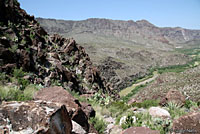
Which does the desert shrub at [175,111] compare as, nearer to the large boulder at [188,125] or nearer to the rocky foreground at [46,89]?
the rocky foreground at [46,89]

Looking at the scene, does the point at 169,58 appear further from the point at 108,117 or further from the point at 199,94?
the point at 108,117

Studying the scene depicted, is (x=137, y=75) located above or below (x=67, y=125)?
below

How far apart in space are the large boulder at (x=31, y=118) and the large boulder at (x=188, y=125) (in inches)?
103

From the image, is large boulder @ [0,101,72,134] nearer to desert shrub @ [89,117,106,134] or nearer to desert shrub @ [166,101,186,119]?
desert shrub @ [89,117,106,134]

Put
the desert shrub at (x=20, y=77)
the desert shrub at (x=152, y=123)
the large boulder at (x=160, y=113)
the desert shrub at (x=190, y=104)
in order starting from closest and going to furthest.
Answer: the desert shrub at (x=152, y=123) → the large boulder at (x=160, y=113) → the desert shrub at (x=20, y=77) → the desert shrub at (x=190, y=104)

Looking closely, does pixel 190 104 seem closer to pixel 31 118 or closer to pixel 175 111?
pixel 175 111

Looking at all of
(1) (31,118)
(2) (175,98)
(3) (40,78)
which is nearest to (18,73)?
(3) (40,78)

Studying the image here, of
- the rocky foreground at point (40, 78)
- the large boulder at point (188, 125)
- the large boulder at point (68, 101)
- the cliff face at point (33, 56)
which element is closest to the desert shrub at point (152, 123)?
the large boulder at point (188, 125)

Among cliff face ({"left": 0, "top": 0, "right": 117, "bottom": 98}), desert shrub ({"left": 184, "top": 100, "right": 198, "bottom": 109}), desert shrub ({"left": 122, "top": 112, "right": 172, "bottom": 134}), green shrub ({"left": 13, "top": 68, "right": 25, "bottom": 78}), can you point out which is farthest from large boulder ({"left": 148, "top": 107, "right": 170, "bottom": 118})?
green shrub ({"left": 13, "top": 68, "right": 25, "bottom": 78})

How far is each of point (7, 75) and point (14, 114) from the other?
5.74 m

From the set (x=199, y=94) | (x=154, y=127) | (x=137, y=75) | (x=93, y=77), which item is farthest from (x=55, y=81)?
(x=137, y=75)

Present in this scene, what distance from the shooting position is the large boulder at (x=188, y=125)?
11.5 ft

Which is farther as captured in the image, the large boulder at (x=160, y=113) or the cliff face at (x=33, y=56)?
the cliff face at (x=33, y=56)

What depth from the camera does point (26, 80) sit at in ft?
26.3
